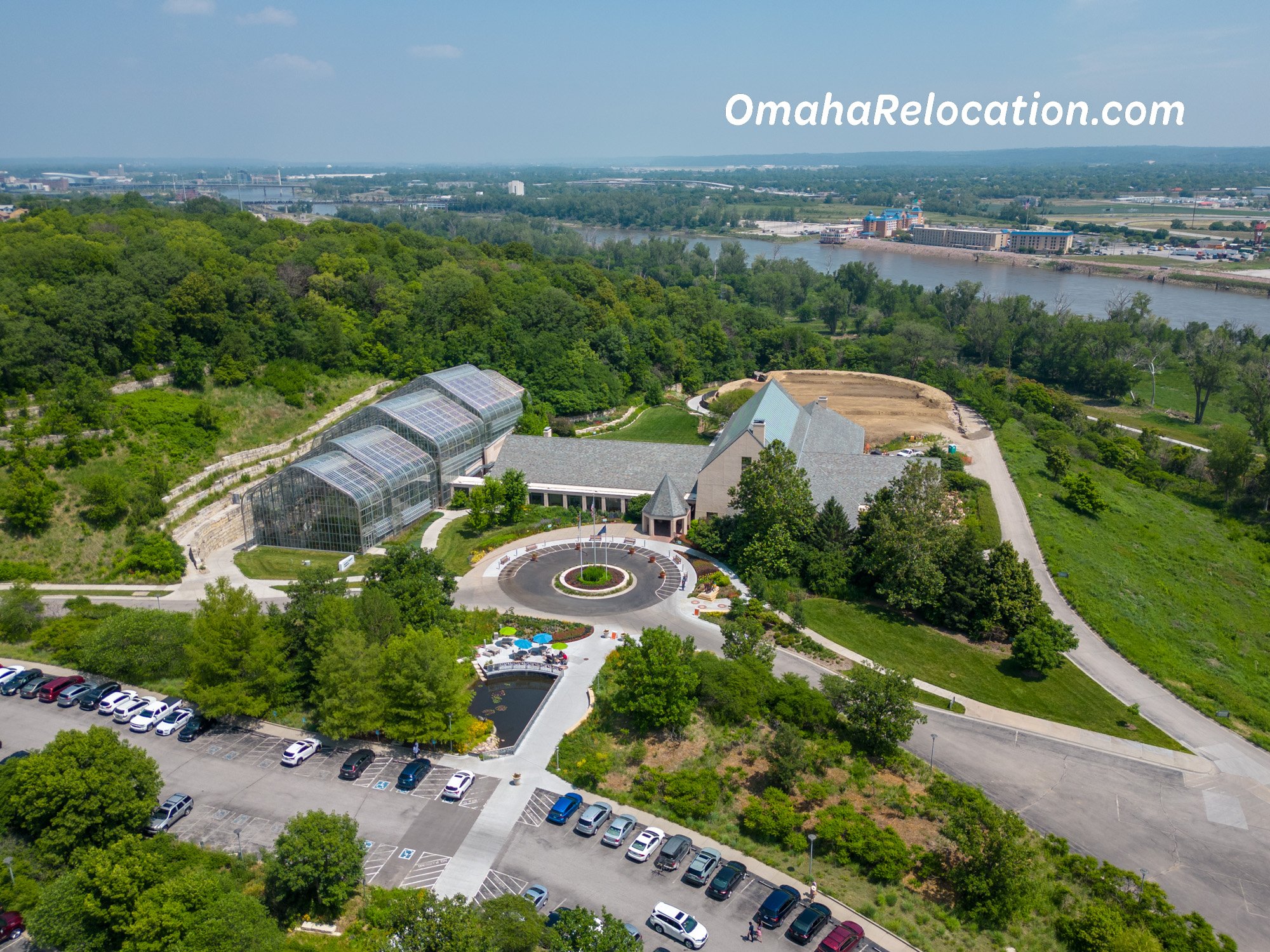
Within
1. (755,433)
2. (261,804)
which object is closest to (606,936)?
(261,804)

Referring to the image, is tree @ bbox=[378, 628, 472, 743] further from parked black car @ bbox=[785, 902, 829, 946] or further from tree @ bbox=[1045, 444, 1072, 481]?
tree @ bbox=[1045, 444, 1072, 481]

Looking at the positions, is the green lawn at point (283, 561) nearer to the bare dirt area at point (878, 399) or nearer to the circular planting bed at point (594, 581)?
the circular planting bed at point (594, 581)

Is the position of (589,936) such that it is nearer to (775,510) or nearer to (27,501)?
(775,510)

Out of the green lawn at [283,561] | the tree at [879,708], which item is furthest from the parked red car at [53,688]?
the tree at [879,708]

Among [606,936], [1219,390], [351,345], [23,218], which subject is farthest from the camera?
[23,218]

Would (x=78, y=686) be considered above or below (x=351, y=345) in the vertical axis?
below

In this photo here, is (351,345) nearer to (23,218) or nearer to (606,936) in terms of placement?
(23,218)

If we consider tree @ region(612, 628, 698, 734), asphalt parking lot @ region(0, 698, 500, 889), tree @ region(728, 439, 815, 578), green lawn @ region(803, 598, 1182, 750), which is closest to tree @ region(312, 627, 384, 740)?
asphalt parking lot @ region(0, 698, 500, 889)
